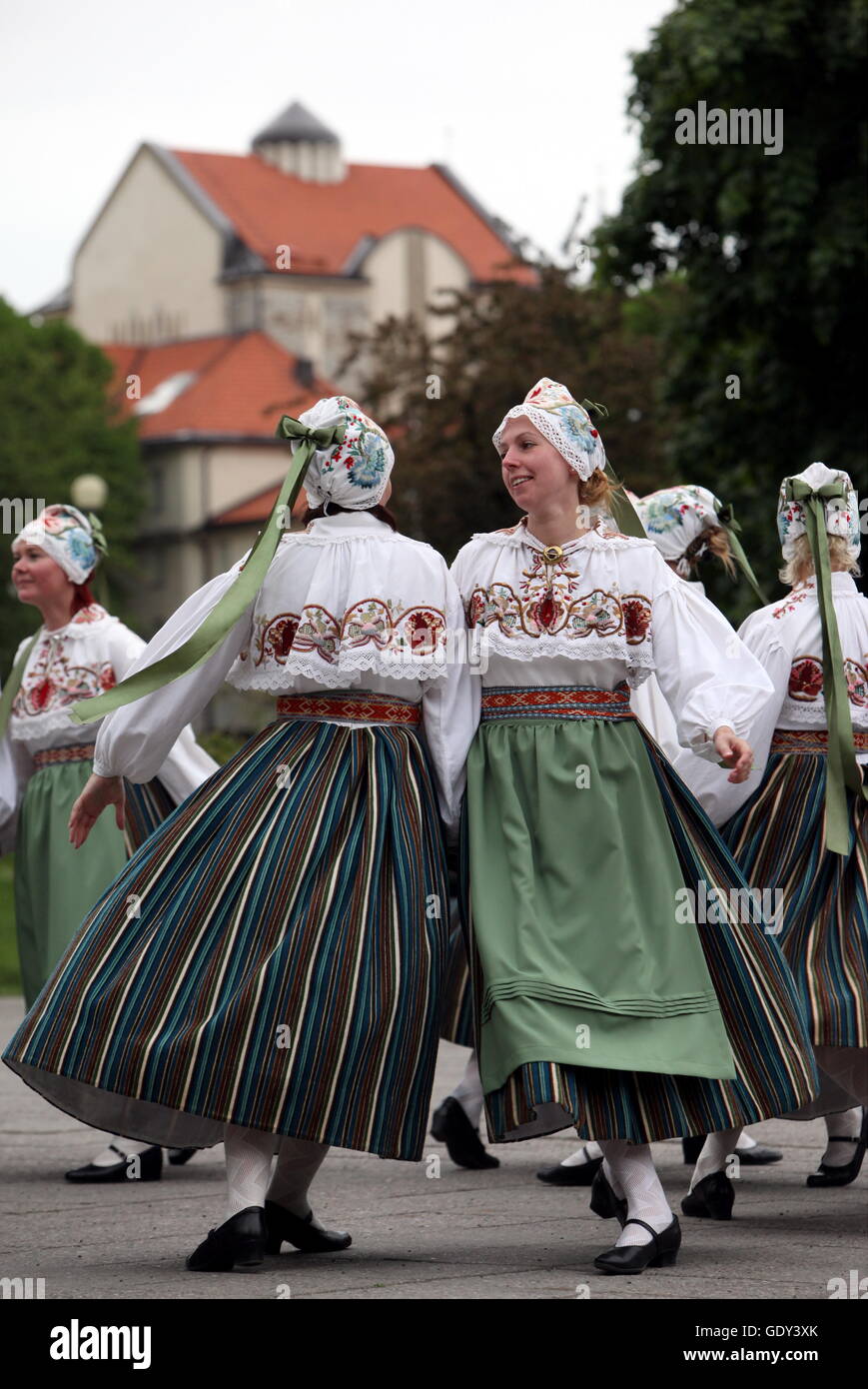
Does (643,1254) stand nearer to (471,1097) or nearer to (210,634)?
(210,634)

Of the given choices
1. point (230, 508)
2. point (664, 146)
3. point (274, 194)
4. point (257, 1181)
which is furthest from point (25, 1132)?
point (274, 194)

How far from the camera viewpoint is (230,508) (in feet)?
197

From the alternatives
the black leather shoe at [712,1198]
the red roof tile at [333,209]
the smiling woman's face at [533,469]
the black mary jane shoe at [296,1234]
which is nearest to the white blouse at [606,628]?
the smiling woman's face at [533,469]

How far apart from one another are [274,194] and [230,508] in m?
11.2

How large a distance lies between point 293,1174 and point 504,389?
22.3 meters

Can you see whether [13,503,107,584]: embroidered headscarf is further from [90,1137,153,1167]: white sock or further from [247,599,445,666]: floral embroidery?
[247,599,445,666]: floral embroidery

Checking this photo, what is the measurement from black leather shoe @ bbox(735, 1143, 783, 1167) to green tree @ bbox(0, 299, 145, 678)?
42389mm

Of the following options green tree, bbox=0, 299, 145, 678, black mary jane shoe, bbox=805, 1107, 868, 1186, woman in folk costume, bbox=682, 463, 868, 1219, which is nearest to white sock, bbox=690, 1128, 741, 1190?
woman in folk costume, bbox=682, 463, 868, 1219

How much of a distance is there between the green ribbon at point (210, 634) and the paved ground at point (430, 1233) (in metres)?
1.33

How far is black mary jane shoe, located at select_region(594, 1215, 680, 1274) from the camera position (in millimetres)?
5359

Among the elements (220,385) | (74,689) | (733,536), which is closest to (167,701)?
(74,689)

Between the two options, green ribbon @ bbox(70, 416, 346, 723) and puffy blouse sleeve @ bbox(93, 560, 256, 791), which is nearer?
green ribbon @ bbox(70, 416, 346, 723)

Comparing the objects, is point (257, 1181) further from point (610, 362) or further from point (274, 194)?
point (274, 194)

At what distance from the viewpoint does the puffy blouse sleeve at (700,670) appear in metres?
5.59
